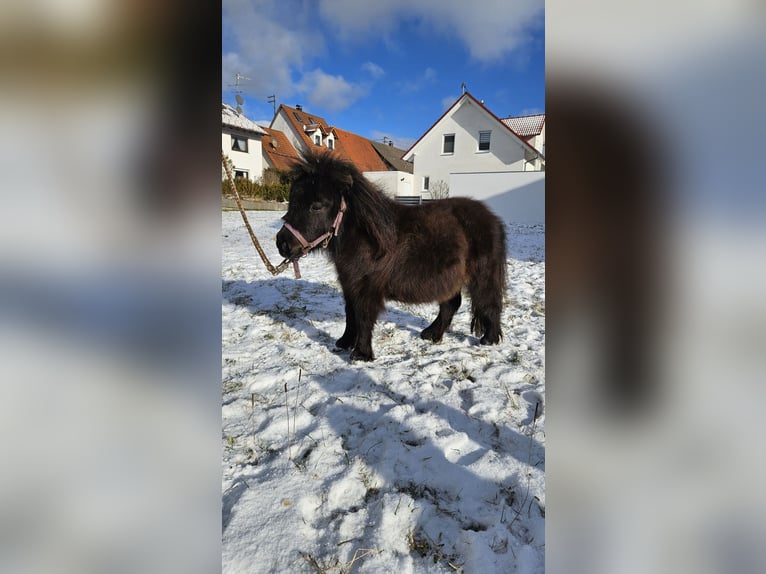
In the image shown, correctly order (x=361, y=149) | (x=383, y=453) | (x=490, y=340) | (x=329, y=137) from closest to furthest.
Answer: (x=383, y=453), (x=490, y=340), (x=329, y=137), (x=361, y=149)

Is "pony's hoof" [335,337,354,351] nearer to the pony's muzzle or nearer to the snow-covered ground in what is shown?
the snow-covered ground

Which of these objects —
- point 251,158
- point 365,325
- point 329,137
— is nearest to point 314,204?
point 365,325

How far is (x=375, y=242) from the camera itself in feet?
10.8

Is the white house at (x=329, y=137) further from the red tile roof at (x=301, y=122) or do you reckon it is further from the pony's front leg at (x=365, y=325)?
the pony's front leg at (x=365, y=325)

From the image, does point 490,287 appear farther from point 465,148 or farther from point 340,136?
point 340,136

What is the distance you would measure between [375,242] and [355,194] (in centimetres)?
47

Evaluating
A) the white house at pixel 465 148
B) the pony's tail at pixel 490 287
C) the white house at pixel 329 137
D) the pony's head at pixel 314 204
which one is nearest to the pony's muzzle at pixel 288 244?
the pony's head at pixel 314 204

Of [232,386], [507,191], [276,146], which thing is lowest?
[232,386]

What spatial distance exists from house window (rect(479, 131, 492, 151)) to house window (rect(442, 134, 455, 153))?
113 centimetres

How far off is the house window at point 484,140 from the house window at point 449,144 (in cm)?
113
